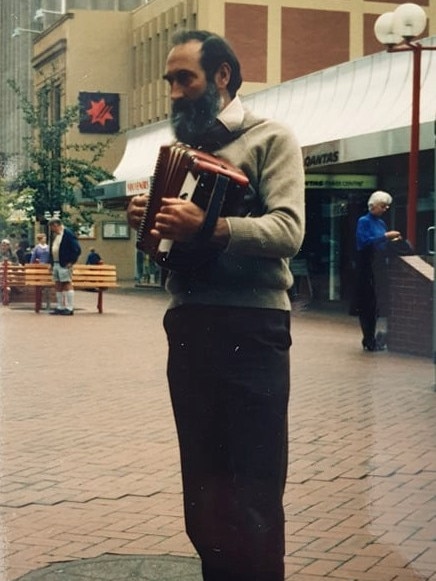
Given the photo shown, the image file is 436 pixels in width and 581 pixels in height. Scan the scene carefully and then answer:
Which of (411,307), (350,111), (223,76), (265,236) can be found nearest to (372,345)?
(411,307)

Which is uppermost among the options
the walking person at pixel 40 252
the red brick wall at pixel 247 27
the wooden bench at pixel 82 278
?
the red brick wall at pixel 247 27

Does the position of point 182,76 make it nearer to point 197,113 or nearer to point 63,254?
point 197,113

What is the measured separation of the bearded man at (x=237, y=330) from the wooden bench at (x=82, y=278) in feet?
54.4

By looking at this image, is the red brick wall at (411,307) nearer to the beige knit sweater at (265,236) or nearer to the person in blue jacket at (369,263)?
the person in blue jacket at (369,263)

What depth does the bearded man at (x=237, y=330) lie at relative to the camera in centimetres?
328

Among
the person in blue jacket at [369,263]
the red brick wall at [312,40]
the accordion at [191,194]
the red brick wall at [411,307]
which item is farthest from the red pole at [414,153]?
the accordion at [191,194]

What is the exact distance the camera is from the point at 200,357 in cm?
332

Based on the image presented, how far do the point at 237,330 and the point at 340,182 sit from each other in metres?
21.2

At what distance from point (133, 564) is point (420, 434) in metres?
3.20

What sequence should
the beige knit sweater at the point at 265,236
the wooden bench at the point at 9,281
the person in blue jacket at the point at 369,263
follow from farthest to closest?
the wooden bench at the point at 9,281 < the person in blue jacket at the point at 369,263 < the beige knit sweater at the point at 265,236

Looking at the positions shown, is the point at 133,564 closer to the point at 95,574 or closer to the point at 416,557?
the point at 95,574

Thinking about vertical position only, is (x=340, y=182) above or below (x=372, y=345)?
above

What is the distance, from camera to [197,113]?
3.33 m

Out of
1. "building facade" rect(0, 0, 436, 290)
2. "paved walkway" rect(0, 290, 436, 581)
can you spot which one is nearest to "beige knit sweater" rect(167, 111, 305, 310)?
"paved walkway" rect(0, 290, 436, 581)
